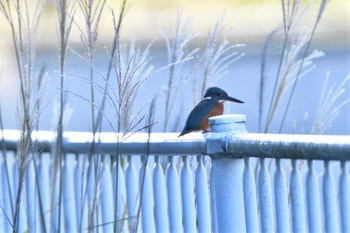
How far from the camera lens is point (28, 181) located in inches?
149

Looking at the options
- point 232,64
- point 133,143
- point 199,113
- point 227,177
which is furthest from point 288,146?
point 232,64

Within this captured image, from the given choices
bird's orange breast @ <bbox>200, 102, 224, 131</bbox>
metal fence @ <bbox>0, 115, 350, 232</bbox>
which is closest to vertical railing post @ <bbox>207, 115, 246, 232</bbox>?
metal fence @ <bbox>0, 115, 350, 232</bbox>

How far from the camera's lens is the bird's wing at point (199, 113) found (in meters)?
3.83

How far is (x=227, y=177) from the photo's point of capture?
→ 9.28ft

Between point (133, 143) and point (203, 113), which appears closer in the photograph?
point (133, 143)

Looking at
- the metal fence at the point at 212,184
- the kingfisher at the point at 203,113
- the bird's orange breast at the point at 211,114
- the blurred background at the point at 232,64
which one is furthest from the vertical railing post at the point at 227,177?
the blurred background at the point at 232,64

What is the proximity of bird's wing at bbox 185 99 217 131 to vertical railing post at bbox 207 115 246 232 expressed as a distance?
0.92 metres

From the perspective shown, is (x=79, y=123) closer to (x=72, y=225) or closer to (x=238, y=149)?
(x=72, y=225)

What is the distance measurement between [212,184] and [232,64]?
9419mm

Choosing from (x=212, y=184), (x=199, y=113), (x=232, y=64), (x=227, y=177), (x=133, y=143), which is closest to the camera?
(x=227, y=177)

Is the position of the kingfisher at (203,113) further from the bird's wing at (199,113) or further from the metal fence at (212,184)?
the metal fence at (212,184)

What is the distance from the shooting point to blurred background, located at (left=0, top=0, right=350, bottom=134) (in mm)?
10070

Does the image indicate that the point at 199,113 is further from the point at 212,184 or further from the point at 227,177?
the point at 227,177

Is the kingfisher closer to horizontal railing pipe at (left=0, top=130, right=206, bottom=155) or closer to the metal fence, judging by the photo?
the metal fence
